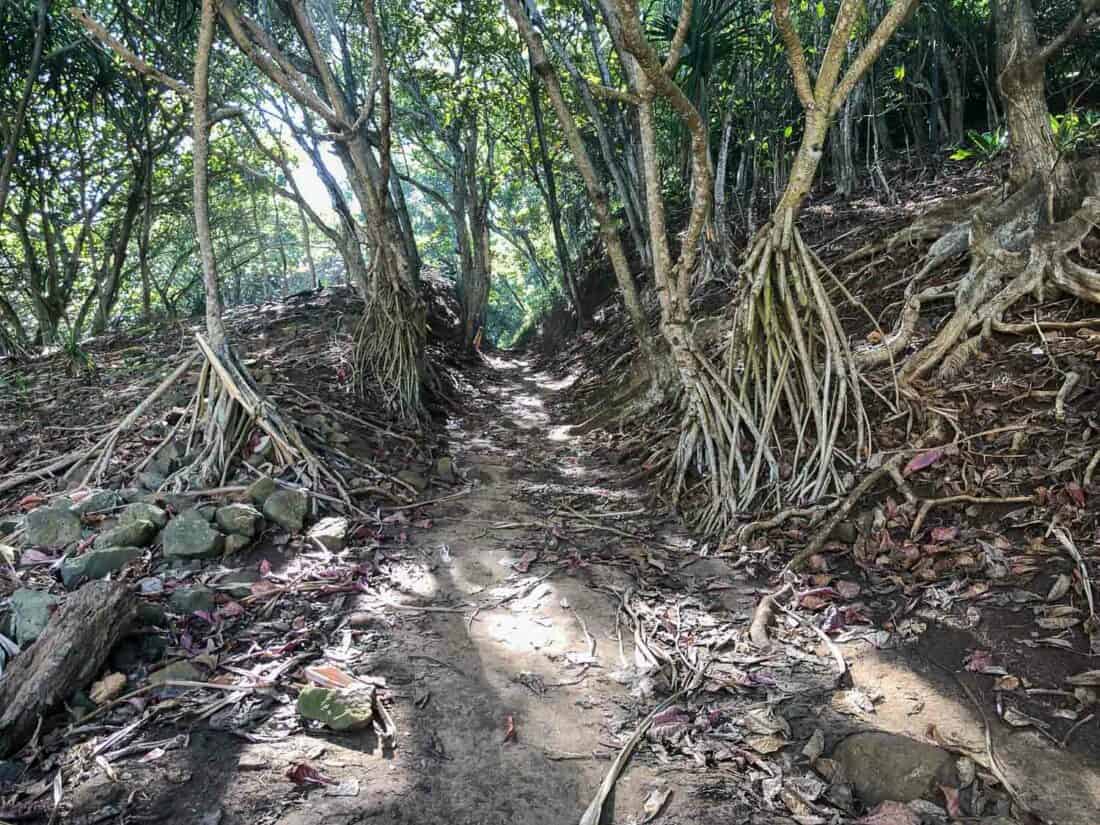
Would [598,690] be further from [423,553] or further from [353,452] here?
[353,452]

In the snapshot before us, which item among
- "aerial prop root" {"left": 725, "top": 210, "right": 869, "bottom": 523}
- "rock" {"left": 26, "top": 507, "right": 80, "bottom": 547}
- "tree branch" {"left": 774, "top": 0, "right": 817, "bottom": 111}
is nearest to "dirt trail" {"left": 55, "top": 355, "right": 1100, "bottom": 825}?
"aerial prop root" {"left": 725, "top": 210, "right": 869, "bottom": 523}

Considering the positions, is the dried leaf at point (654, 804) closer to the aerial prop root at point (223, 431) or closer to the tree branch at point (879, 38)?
the aerial prop root at point (223, 431)

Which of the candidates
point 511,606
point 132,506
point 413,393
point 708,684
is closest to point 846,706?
point 708,684

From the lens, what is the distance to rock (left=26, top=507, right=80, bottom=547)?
3.04m

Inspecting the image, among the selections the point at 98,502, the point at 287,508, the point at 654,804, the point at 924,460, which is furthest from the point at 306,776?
the point at 924,460

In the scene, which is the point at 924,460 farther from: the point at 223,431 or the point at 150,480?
the point at 150,480

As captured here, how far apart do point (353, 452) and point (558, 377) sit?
6362mm

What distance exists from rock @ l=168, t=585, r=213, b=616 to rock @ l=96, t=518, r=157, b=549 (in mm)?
632

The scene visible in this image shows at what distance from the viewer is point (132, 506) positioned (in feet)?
10.6

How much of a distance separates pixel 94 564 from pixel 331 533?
1037 millimetres

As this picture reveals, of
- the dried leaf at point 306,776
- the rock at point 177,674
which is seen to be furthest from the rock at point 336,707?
the rock at point 177,674

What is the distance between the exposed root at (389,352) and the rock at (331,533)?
2296mm

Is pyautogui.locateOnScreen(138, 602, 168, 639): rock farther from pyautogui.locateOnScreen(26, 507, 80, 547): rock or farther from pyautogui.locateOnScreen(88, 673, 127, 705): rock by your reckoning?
pyautogui.locateOnScreen(26, 507, 80, 547): rock

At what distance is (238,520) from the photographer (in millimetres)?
3268
